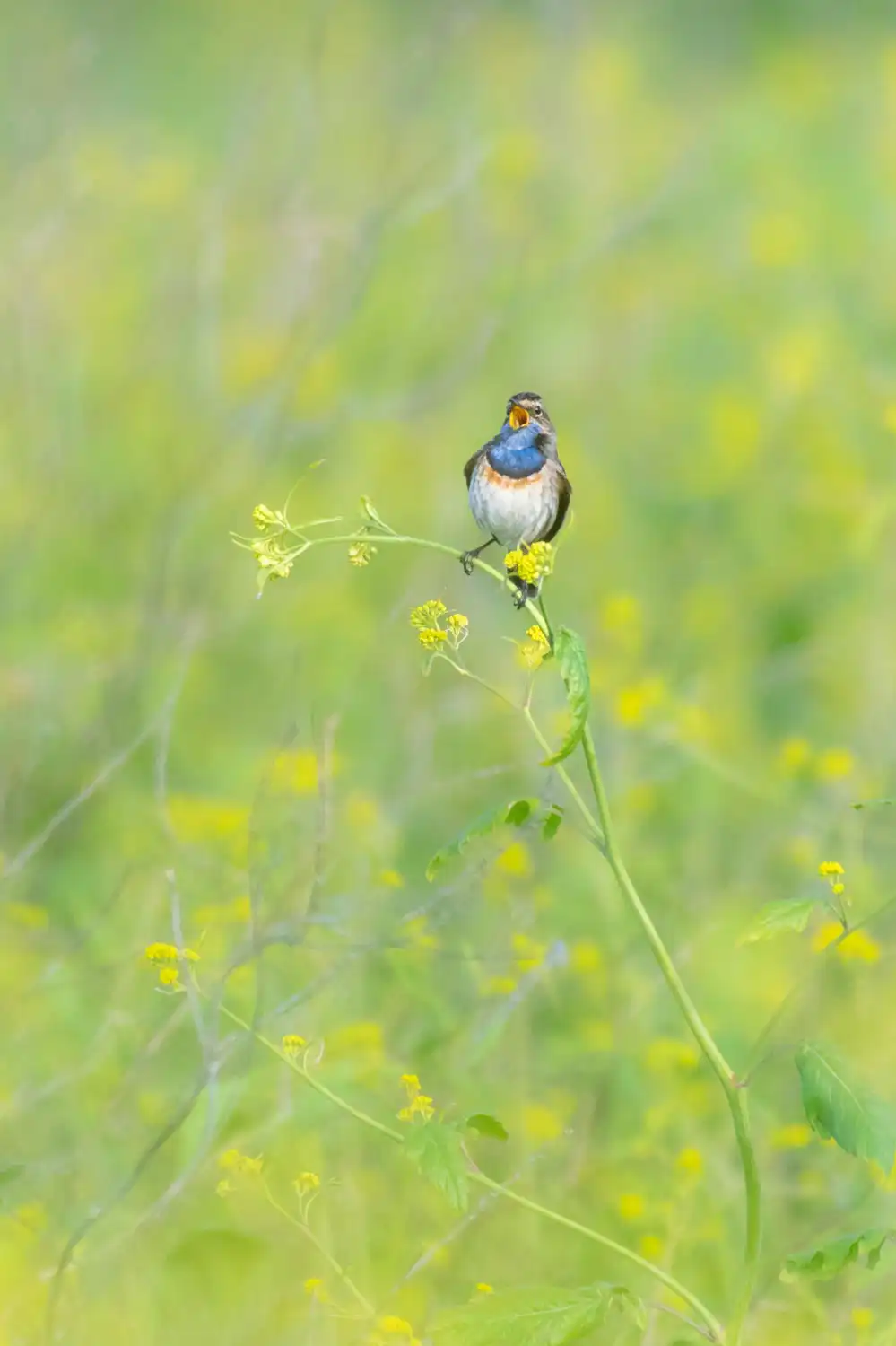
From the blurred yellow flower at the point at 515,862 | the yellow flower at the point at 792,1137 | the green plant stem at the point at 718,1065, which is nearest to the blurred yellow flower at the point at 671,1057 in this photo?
the yellow flower at the point at 792,1137

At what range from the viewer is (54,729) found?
3.80 meters

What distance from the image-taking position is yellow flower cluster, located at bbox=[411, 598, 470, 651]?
211 cm

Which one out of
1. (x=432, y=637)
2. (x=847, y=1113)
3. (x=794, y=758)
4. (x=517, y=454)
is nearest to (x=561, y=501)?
(x=517, y=454)

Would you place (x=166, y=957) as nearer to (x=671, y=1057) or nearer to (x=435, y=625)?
(x=435, y=625)

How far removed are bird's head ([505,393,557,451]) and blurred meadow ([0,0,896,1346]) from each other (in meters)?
0.30

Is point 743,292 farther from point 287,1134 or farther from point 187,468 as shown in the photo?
point 287,1134

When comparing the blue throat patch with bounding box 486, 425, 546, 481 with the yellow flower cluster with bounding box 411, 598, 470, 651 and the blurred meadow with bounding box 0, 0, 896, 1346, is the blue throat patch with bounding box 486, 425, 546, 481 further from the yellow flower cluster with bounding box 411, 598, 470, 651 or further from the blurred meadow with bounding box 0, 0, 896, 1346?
the yellow flower cluster with bounding box 411, 598, 470, 651

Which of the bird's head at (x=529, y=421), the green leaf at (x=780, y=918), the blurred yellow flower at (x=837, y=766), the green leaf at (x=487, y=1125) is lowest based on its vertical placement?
the green leaf at (x=487, y=1125)

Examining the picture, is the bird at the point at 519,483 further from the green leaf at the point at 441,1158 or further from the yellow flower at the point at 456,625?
the green leaf at the point at 441,1158

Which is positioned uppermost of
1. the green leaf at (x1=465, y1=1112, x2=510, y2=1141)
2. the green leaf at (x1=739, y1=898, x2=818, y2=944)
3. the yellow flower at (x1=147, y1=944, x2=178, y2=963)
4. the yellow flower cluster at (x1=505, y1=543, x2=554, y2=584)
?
the yellow flower cluster at (x1=505, y1=543, x2=554, y2=584)

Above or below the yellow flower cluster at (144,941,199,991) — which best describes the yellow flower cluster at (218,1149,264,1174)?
below

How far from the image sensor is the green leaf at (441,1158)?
6.78 feet

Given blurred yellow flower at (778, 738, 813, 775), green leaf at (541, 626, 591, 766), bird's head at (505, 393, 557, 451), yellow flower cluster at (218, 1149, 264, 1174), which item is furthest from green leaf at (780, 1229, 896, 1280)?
blurred yellow flower at (778, 738, 813, 775)

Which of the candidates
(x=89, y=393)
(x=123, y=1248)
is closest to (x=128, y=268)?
(x=89, y=393)
